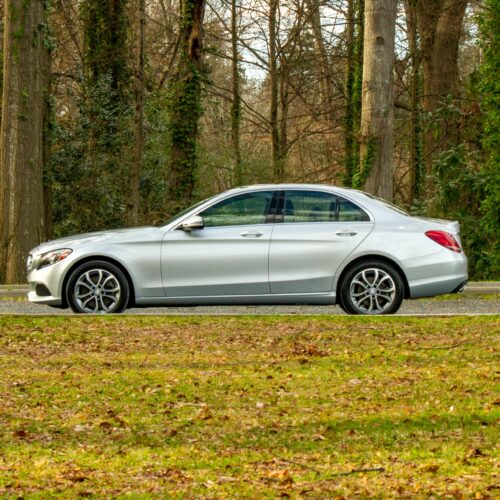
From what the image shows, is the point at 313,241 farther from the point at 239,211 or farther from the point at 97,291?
the point at 97,291

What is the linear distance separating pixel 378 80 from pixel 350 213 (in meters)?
8.77

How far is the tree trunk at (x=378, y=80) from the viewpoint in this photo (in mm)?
22875

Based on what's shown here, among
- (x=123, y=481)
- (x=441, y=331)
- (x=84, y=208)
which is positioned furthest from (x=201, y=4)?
(x=123, y=481)

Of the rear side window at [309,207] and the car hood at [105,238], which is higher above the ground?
the rear side window at [309,207]

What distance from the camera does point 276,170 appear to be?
36.0 m

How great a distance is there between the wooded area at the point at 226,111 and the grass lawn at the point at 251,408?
9.92 metres

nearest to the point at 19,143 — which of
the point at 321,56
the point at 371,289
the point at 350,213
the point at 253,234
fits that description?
the point at 253,234

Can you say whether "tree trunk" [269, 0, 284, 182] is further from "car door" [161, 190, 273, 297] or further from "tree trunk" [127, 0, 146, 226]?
"car door" [161, 190, 273, 297]

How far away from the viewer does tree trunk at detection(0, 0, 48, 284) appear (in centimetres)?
2333

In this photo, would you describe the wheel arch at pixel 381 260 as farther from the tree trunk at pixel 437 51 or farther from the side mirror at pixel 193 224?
the tree trunk at pixel 437 51

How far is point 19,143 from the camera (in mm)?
23547

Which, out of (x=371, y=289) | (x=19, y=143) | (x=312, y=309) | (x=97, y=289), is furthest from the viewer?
(x=19, y=143)

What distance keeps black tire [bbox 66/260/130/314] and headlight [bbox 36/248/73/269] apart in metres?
0.23

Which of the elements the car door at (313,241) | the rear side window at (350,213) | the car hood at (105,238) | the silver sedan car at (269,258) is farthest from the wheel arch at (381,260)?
the car hood at (105,238)
